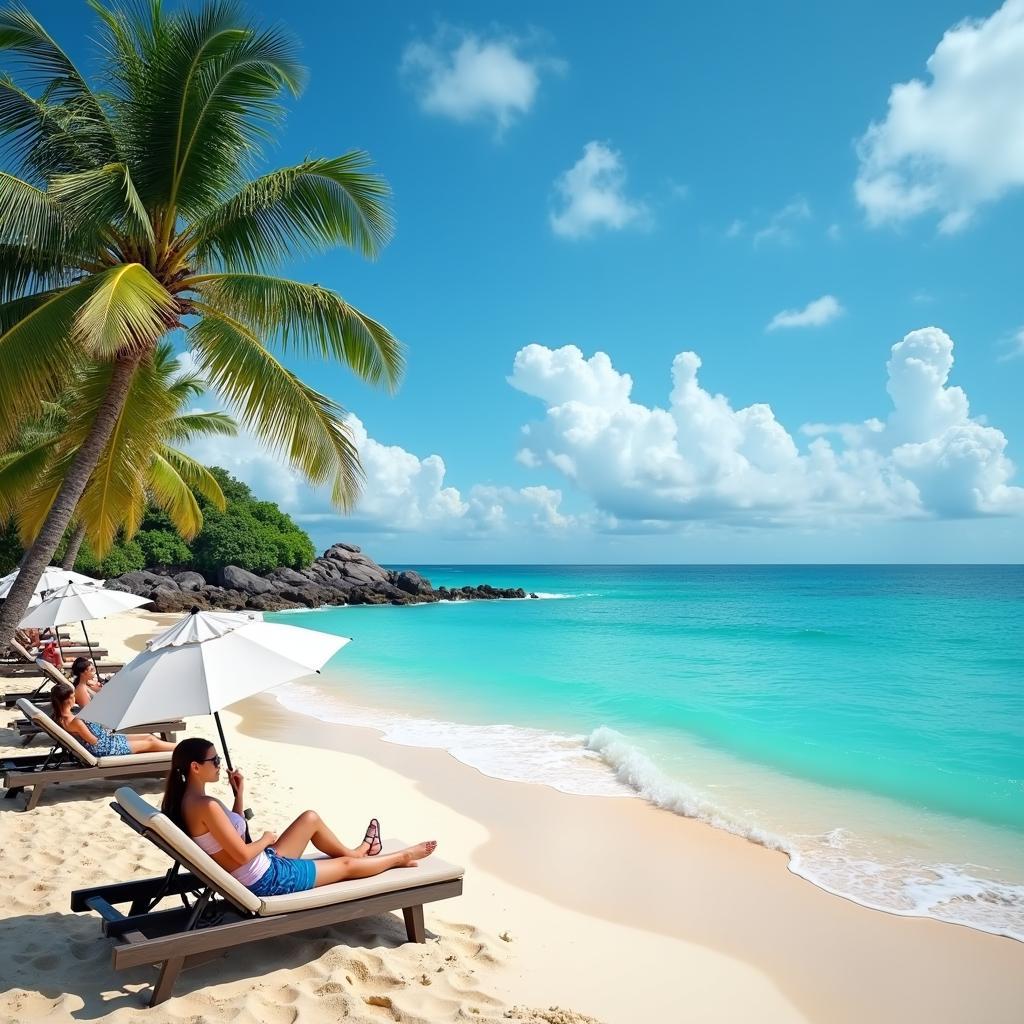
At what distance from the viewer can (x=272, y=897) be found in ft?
13.7

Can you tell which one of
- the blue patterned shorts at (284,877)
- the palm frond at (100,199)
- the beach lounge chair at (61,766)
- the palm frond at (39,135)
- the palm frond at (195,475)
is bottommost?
the beach lounge chair at (61,766)

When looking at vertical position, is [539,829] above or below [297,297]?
below

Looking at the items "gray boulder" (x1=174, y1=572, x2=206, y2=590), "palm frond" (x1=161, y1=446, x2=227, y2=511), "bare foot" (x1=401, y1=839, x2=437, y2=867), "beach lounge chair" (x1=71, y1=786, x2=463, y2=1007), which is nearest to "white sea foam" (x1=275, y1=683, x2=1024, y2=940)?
"bare foot" (x1=401, y1=839, x2=437, y2=867)

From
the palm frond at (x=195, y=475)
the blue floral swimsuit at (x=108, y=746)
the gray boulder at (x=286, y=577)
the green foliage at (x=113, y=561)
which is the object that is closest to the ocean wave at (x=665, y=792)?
the blue floral swimsuit at (x=108, y=746)

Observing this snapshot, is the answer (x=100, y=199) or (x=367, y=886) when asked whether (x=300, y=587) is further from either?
(x=367, y=886)

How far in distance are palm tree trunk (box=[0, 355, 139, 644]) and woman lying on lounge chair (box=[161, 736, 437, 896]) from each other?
7.31m

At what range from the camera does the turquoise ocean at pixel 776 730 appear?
8.16 m

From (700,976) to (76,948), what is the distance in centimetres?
378

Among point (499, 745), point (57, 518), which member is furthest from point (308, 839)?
point (499, 745)

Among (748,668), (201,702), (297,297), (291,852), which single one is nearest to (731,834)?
(291,852)

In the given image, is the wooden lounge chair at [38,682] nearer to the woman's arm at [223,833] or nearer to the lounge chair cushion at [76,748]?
the lounge chair cushion at [76,748]

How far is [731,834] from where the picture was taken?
8.41 m

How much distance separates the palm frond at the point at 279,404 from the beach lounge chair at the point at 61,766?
4.34 m

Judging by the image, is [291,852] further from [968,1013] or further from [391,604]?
[391,604]
